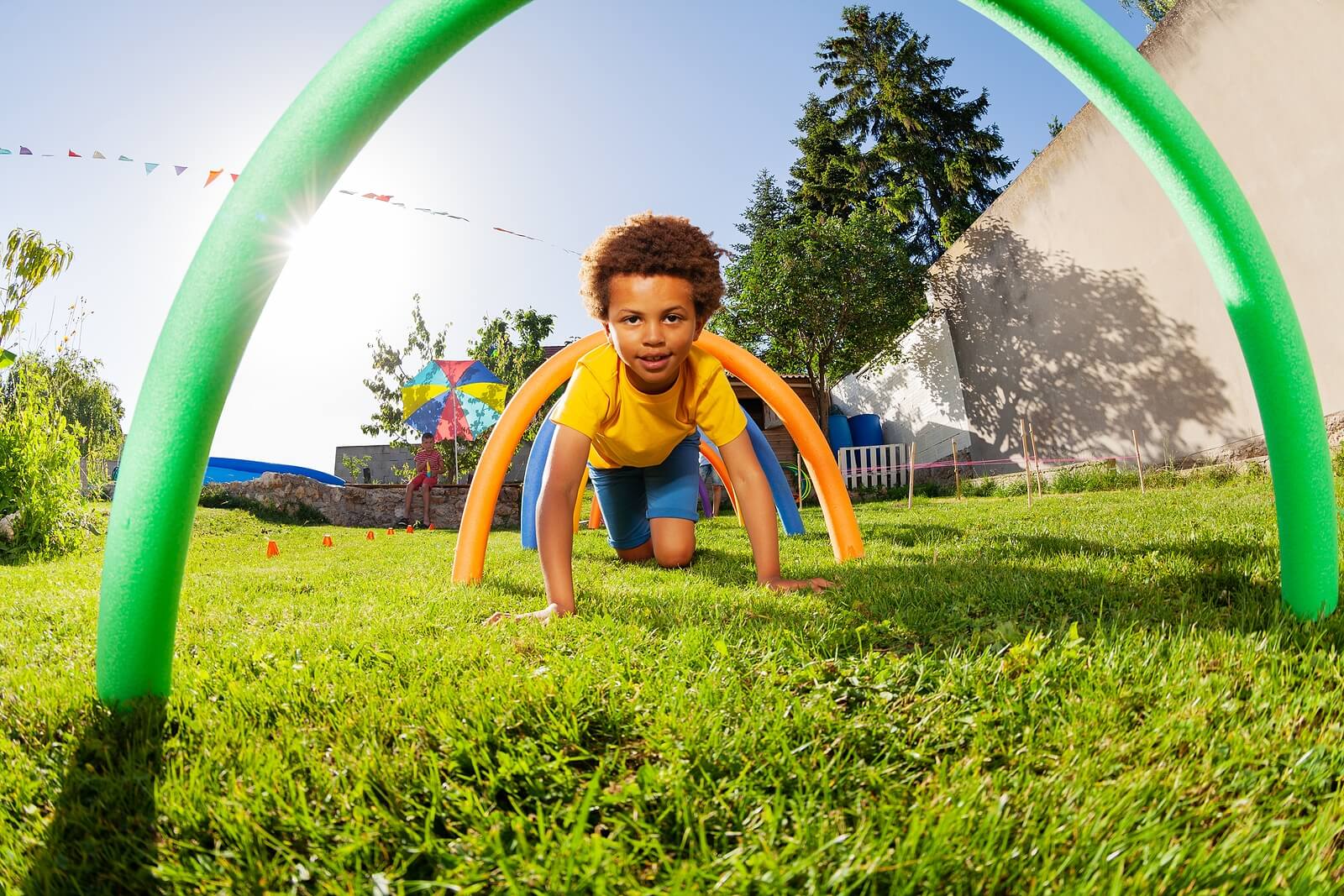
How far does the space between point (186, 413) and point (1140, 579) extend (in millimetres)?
2975

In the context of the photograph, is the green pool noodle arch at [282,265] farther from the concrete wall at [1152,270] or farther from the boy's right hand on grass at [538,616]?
the concrete wall at [1152,270]

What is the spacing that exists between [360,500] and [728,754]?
51.7ft

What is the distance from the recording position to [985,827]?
106cm

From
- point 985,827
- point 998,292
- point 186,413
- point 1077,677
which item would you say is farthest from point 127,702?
point 998,292

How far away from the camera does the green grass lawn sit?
1.04 metres

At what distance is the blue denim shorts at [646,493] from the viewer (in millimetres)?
4527

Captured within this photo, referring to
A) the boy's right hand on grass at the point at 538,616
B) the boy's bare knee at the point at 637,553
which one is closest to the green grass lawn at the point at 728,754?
the boy's right hand on grass at the point at 538,616

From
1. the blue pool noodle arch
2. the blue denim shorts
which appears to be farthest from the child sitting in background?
the blue denim shorts

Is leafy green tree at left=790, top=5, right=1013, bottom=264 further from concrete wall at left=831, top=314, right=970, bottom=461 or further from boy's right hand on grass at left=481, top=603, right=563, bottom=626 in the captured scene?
boy's right hand on grass at left=481, top=603, right=563, bottom=626

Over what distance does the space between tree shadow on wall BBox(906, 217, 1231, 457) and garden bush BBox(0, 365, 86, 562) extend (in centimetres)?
1426

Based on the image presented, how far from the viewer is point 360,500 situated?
15.4m

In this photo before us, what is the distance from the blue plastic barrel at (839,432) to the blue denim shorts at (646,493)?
1678cm

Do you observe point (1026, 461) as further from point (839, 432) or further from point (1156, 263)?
point (839, 432)

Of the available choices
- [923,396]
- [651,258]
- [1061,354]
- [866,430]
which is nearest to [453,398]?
[866,430]
